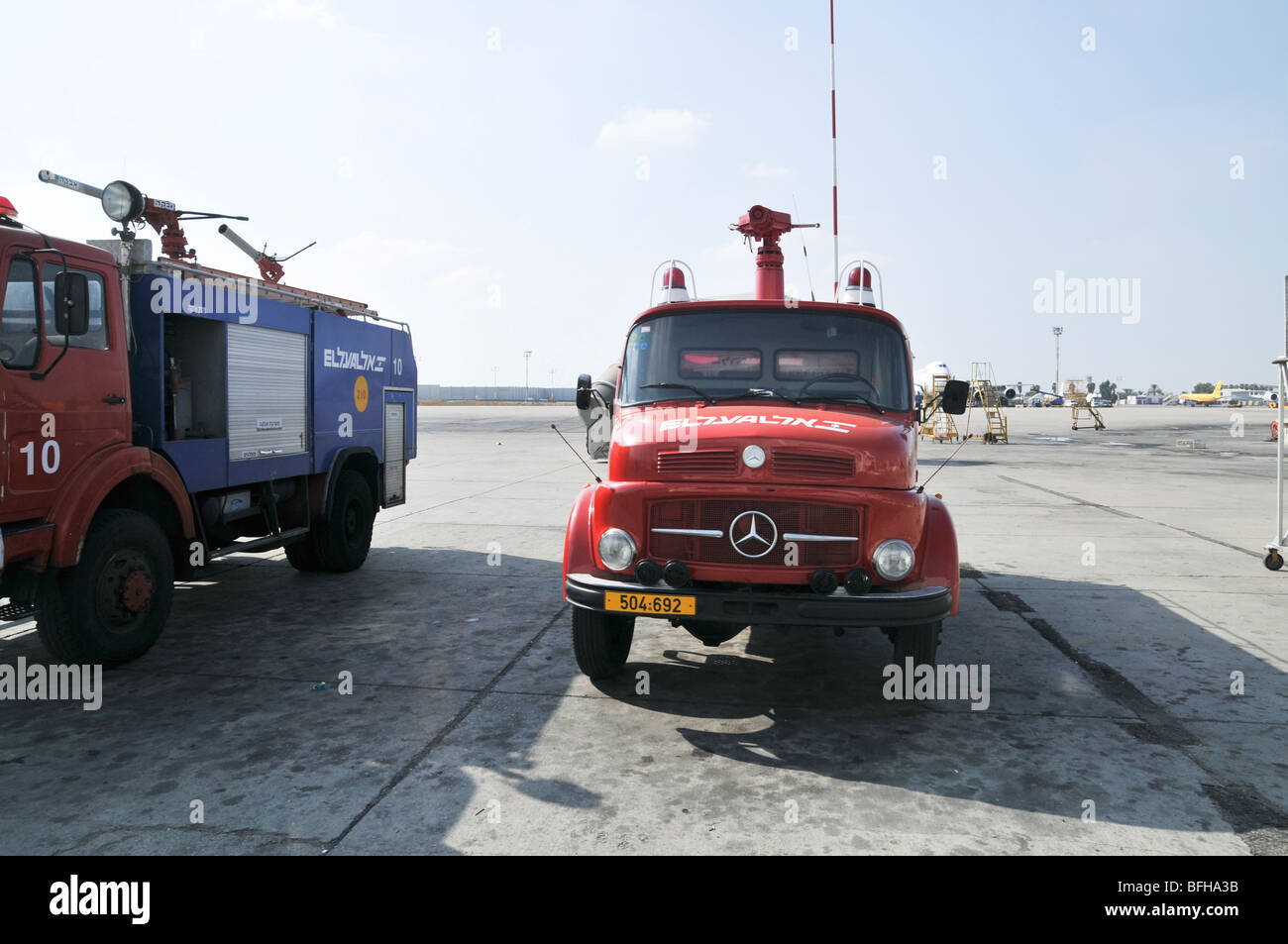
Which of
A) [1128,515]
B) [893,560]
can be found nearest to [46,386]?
[893,560]

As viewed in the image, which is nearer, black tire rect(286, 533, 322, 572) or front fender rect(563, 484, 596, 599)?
front fender rect(563, 484, 596, 599)

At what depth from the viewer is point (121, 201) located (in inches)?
243

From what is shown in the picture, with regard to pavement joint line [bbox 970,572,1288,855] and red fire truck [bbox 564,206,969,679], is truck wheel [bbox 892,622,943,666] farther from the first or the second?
pavement joint line [bbox 970,572,1288,855]

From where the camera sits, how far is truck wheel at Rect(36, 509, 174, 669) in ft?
17.0

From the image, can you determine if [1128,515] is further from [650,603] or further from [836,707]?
[650,603]

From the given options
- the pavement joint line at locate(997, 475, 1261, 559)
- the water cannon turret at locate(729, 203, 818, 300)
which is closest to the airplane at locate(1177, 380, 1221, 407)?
the pavement joint line at locate(997, 475, 1261, 559)

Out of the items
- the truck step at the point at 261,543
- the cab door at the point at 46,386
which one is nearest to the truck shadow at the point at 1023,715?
the truck step at the point at 261,543

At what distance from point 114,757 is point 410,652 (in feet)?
6.60

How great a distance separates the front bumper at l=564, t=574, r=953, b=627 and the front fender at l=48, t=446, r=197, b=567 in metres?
3.25

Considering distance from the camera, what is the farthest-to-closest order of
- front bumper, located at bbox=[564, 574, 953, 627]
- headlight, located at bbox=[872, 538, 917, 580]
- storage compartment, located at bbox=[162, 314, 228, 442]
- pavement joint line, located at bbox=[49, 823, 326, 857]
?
storage compartment, located at bbox=[162, 314, 228, 442]
headlight, located at bbox=[872, 538, 917, 580]
front bumper, located at bbox=[564, 574, 953, 627]
pavement joint line, located at bbox=[49, 823, 326, 857]

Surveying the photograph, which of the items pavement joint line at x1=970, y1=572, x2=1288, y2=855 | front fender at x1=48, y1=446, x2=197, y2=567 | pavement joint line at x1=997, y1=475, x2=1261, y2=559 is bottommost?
pavement joint line at x1=970, y1=572, x2=1288, y2=855

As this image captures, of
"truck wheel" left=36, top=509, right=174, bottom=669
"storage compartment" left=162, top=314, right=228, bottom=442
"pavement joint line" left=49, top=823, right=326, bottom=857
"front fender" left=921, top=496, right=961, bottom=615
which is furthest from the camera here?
"storage compartment" left=162, top=314, right=228, bottom=442
